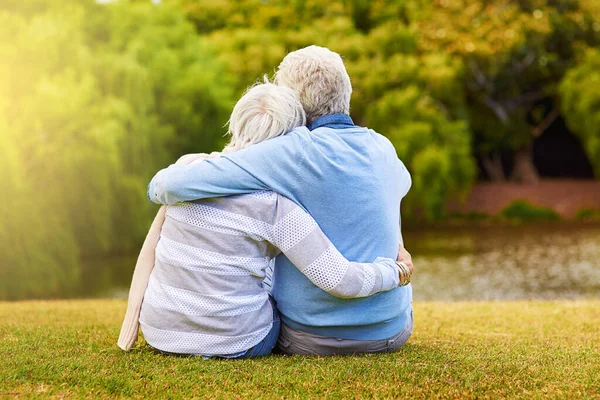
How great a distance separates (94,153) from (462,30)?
654 inches

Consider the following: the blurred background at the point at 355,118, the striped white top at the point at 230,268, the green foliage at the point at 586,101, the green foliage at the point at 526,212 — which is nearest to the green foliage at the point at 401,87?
the blurred background at the point at 355,118

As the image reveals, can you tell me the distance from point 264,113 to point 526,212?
25488mm

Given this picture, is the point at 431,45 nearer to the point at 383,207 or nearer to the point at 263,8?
the point at 263,8

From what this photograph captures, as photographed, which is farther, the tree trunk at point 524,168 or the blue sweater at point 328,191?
the tree trunk at point 524,168

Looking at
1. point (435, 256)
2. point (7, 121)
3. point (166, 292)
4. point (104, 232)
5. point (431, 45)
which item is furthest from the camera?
point (431, 45)

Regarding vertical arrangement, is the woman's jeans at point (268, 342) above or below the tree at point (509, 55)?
above

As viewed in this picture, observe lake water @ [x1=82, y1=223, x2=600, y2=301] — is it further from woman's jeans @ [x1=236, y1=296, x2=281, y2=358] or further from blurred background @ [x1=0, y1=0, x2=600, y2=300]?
woman's jeans @ [x1=236, y1=296, x2=281, y2=358]

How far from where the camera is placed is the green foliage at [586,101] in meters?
24.8

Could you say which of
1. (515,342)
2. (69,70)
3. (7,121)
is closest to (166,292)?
(515,342)

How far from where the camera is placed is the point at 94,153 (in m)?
13.4

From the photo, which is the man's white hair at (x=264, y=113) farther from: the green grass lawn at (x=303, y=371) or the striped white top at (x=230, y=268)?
the green grass lawn at (x=303, y=371)

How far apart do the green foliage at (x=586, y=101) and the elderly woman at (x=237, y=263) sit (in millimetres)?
23783

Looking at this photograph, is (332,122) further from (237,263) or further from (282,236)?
(237,263)

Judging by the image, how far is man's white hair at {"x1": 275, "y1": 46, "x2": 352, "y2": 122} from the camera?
3197mm
